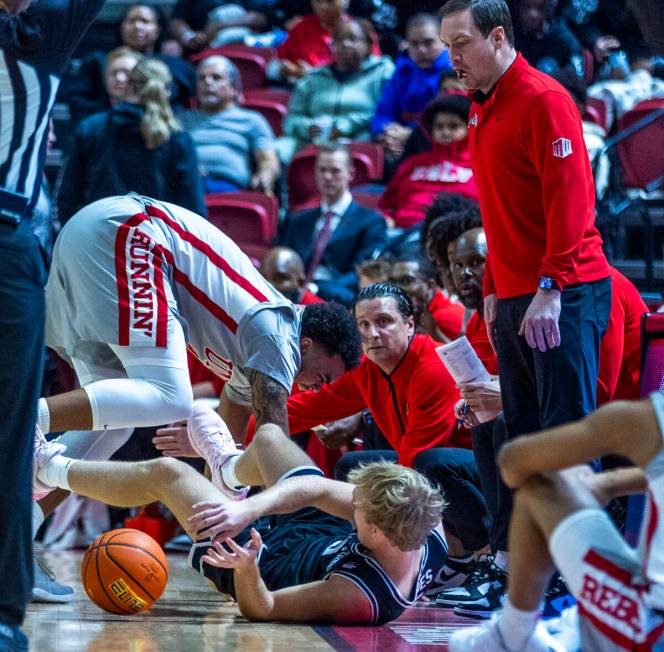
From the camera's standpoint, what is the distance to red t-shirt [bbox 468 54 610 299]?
4031mm

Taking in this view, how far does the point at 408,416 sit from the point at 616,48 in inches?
223

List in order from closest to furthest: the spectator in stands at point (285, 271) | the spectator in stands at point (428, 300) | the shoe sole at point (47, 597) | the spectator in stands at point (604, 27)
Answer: the shoe sole at point (47, 597) → the spectator in stands at point (428, 300) → the spectator in stands at point (285, 271) → the spectator in stands at point (604, 27)

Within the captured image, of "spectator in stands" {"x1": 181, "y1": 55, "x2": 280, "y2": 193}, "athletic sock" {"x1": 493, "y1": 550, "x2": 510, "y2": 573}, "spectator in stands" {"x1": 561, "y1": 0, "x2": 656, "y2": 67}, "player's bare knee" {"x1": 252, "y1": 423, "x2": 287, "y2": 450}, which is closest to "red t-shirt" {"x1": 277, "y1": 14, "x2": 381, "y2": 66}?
"spectator in stands" {"x1": 181, "y1": 55, "x2": 280, "y2": 193}

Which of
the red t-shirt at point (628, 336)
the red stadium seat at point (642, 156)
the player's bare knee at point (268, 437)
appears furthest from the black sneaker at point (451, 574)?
the red stadium seat at point (642, 156)

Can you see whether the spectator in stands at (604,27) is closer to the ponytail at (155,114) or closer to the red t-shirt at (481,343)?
the ponytail at (155,114)

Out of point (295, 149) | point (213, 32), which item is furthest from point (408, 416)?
point (213, 32)

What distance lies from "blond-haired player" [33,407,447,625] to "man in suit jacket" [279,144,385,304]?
3313mm

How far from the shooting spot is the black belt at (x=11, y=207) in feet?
10.0

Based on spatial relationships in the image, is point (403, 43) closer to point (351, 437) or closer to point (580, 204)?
point (351, 437)

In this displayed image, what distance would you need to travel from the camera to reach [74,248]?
4.65 m

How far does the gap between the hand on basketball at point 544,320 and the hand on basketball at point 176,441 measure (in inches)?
57.3

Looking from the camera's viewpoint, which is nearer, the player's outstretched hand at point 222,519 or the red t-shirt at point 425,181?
the player's outstretched hand at point 222,519

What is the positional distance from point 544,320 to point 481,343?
1330 millimetres

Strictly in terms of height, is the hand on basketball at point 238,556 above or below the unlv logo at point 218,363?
below
